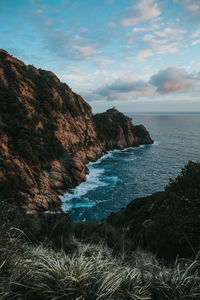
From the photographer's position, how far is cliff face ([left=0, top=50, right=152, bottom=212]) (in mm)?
31188

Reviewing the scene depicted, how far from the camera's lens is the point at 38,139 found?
137 feet

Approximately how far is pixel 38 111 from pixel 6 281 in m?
51.7

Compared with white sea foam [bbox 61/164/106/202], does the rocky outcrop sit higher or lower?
higher

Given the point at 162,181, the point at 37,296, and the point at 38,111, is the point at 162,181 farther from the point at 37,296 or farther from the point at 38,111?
the point at 37,296

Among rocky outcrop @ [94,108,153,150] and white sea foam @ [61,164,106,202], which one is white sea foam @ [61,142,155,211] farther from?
rocky outcrop @ [94,108,153,150]

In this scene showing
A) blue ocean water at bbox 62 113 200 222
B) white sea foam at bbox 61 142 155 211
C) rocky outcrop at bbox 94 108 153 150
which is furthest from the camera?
rocky outcrop at bbox 94 108 153 150

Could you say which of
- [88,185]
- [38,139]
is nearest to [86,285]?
[38,139]

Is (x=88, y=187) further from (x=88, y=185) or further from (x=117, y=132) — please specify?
(x=117, y=132)

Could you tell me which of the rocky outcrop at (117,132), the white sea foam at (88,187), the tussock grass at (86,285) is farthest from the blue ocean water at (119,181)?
the tussock grass at (86,285)

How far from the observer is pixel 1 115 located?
39125mm

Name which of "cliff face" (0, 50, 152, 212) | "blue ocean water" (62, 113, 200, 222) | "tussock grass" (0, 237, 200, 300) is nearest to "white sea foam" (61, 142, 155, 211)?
"blue ocean water" (62, 113, 200, 222)

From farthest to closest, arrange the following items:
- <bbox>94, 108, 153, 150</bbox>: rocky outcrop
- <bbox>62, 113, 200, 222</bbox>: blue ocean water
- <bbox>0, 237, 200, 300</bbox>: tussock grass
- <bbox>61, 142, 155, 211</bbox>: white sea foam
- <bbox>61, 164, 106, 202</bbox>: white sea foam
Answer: <bbox>94, 108, 153, 150</bbox>: rocky outcrop, <bbox>61, 164, 106, 202</bbox>: white sea foam, <bbox>61, 142, 155, 211</bbox>: white sea foam, <bbox>62, 113, 200, 222</bbox>: blue ocean water, <bbox>0, 237, 200, 300</bbox>: tussock grass

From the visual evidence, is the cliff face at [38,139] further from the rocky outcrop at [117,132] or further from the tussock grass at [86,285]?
the tussock grass at [86,285]

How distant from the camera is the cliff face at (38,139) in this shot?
31188mm
